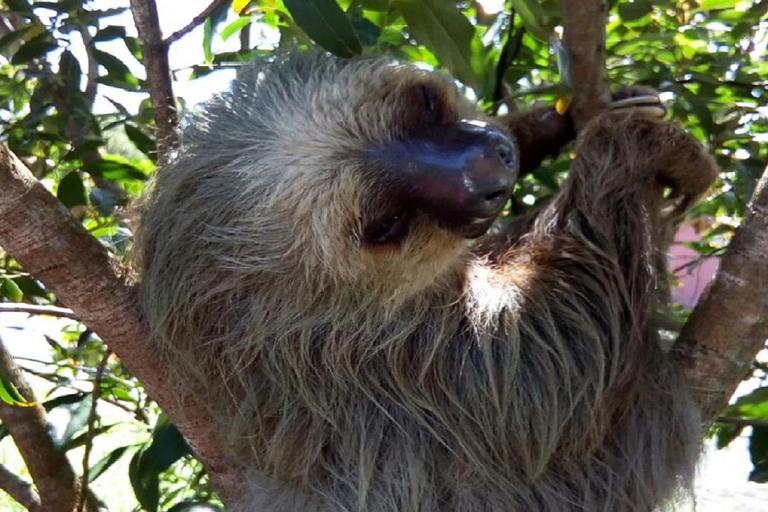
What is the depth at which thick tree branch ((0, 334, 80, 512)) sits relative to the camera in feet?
11.3

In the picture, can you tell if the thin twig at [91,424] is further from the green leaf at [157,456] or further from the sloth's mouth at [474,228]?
the sloth's mouth at [474,228]

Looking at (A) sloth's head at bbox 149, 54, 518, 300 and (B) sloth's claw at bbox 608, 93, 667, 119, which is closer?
(A) sloth's head at bbox 149, 54, 518, 300

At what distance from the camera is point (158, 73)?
109 inches

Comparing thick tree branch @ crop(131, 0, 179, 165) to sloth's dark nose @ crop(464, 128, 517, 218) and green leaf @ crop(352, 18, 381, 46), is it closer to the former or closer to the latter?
green leaf @ crop(352, 18, 381, 46)

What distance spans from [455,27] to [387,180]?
46 centimetres

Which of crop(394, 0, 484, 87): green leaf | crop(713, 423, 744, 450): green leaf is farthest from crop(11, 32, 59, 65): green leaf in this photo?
crop(713, 423, 744, 450): green leaf

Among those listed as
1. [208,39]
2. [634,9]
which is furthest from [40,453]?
[634,9]

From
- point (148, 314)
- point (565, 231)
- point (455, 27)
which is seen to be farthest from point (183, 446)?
point (455, 27)

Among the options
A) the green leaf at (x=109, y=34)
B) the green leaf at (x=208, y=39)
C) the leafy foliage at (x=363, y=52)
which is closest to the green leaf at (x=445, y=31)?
the leafy foliage at (x=363, y=52)

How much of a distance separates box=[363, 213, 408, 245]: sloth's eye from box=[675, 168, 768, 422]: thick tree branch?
34.6 inches

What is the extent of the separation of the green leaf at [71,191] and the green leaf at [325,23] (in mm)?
1351

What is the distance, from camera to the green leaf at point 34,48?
3387 mm

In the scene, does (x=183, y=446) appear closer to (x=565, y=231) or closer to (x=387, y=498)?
(x=387, y=498)

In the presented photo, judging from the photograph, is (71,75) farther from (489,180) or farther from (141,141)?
(489,180)
